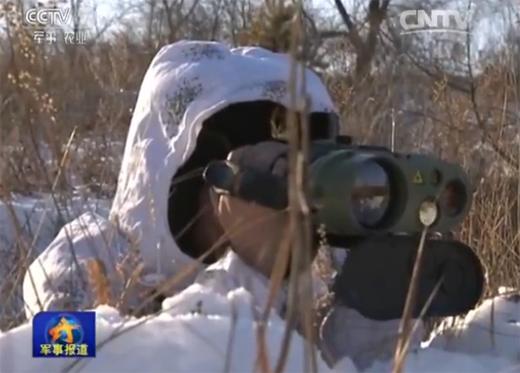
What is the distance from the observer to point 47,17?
5.99 feet

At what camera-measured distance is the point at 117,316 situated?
1006mm

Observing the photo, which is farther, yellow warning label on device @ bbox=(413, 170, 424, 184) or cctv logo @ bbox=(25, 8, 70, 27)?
cctv logo @ bbox=(25, 8, 70, 27)

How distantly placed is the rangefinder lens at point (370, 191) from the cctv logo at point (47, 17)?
541 millimetres

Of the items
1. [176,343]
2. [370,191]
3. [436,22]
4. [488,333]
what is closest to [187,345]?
[176,343]

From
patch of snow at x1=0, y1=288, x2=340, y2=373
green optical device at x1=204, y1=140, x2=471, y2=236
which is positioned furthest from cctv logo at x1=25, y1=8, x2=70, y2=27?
patch of snow at x1=0, y1=288, x2=340, y2=373

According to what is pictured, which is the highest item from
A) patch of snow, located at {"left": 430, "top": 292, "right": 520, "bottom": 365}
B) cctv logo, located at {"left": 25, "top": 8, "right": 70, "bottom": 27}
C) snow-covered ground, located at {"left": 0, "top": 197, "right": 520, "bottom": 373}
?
cctv logo, located at {"left": 25, "top": 8, "right": 70, "bottom": 27}

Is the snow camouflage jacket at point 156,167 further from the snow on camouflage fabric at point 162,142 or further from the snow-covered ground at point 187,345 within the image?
the snow-covered ground at point 187,345

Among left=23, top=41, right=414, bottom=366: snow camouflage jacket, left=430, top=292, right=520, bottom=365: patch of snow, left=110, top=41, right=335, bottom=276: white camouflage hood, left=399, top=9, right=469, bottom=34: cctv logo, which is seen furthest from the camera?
left=399, top=9, right=469, bottom=34: cctv logo

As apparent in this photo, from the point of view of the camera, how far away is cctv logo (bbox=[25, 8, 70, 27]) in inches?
59.5

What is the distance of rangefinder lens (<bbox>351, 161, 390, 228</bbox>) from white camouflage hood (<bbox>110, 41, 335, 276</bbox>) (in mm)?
423

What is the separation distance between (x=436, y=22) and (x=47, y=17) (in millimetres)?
1485

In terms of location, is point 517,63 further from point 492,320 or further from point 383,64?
point 383,64

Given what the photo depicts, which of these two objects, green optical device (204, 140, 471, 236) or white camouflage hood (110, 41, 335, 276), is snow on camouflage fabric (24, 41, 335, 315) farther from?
green optical device (204, 140, 471, 236)

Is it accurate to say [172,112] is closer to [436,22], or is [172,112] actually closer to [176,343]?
[176,343]
